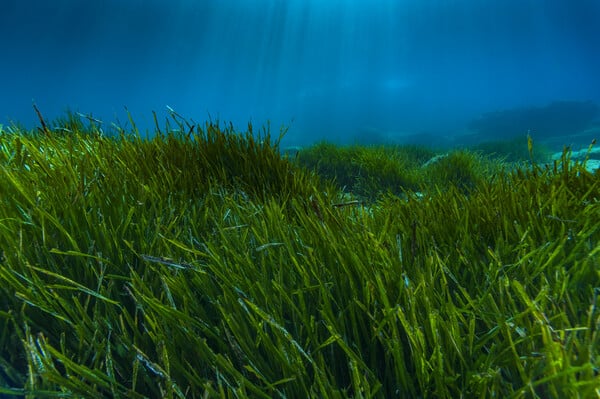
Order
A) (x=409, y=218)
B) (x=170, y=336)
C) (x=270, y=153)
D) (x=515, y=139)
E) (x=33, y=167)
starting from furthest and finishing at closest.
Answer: (x=515, y=139) → (x=270, y=153) → (x=33, y=167) → (x=409, y=218) → (x=170, y=336)

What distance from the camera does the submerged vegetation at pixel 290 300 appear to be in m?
0.79

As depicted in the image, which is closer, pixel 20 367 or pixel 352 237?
pixel 20 367

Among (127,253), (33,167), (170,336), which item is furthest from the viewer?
(33,167)

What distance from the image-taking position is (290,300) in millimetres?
933

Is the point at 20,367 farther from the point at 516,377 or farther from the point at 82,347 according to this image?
the point at 516,377

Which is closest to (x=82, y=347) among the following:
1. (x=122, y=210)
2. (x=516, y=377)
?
(x=122, y=210)

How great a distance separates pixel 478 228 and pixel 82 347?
1374 mm

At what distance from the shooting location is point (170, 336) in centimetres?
96

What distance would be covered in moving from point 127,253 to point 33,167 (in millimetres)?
1107

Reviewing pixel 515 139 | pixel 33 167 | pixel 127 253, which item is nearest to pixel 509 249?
pixel 127 253

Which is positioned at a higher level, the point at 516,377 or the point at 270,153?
the point at 270,153

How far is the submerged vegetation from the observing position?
2.58 feet

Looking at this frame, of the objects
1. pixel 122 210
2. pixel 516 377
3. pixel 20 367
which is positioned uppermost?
pixel 122 210

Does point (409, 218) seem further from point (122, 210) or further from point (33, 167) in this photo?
point (33, 167)
